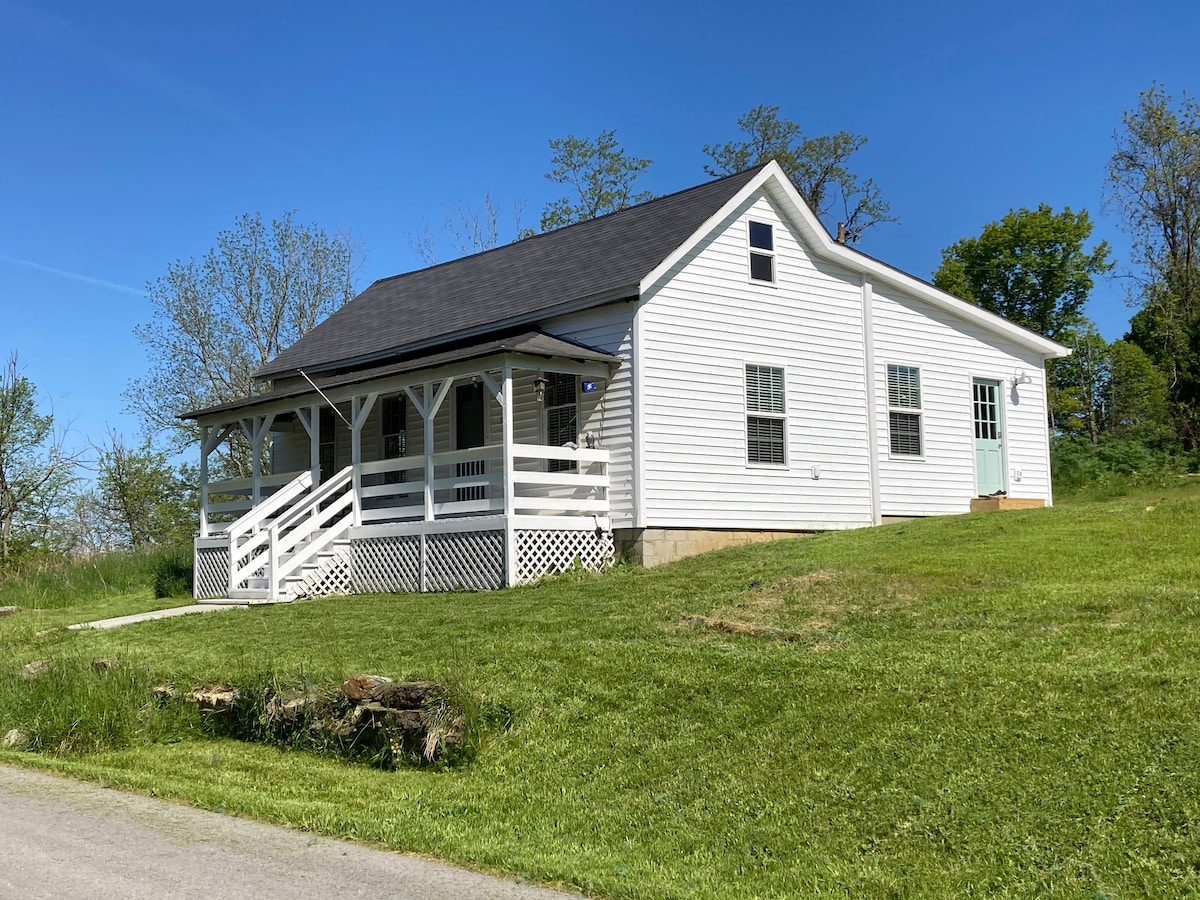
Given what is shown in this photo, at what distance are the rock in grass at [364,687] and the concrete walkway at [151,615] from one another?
843 centimetres

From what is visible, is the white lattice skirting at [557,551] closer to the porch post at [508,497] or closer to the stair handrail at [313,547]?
the porch post at [508,497]

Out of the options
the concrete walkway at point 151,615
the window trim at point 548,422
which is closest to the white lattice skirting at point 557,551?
the window trim at point 548,422

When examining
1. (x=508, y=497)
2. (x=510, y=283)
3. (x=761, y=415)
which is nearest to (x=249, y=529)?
(x=508, y=497)

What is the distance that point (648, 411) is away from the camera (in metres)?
17.2

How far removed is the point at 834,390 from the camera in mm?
19406

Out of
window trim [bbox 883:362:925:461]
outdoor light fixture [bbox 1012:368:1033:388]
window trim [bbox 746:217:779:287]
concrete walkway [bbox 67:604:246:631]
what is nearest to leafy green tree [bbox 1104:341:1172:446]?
outdoor light fixture [bbox 1012:368:1033:388]

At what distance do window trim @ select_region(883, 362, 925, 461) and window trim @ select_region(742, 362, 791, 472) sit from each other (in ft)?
7.63

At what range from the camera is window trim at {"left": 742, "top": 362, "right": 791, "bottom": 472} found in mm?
18203

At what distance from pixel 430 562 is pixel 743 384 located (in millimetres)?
5450

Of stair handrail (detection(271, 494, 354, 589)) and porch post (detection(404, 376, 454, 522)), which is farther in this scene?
stair handrail (detection(271, 494, 354, 589))

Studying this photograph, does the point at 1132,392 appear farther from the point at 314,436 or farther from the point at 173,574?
the point at 173,574

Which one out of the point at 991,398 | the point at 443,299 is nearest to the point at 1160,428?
the point at 991,398

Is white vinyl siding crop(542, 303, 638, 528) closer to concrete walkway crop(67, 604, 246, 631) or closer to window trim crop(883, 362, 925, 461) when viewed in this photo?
window trim crop(883, 362, 925, 461)

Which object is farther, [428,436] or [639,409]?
[428,436]
